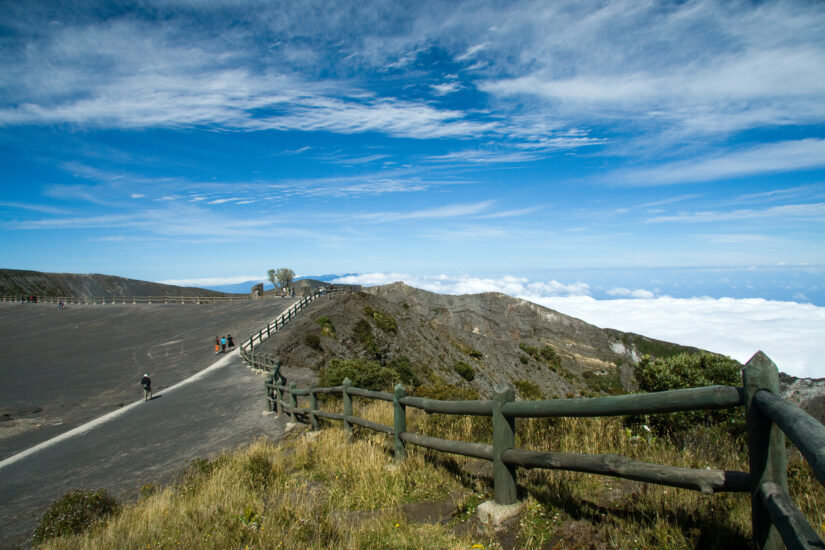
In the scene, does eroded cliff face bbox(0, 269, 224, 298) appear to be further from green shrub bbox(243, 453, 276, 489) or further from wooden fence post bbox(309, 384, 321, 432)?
green shrub bbox(243, 453, 276, 489)

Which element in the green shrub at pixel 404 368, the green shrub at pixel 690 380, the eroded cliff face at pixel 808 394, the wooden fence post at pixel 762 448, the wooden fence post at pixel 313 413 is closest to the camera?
the wooden fence post at pixel 762 448

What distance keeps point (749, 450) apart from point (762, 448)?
0.34 feet

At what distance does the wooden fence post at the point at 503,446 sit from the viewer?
14.5 feet

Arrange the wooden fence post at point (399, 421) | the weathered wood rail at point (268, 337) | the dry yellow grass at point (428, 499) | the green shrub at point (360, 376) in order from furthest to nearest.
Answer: the weathered wood rail at point (268, 337)
the green shrub at point (360, 376)
the wooden fence post at point (399, 421)
the dry yellow grass at point (428, 499)

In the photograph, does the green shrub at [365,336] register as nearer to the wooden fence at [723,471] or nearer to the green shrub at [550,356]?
the wooden fence at [723,471]

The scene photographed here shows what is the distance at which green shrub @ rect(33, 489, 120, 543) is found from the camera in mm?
6258

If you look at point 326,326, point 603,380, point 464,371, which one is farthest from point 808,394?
point 603,380

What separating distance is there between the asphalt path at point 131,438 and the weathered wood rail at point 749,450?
7.79 metres

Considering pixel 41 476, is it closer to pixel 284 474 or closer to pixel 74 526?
pixel 74 526

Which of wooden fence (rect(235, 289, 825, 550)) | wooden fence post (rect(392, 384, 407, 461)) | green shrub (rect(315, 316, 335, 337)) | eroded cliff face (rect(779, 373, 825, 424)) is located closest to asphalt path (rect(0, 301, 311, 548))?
wooden fence post (rect(392, 384, 407, 461))

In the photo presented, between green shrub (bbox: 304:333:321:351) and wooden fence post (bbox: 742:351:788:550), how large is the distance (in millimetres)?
30098

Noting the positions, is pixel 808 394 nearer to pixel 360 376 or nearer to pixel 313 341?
pixel 360 376

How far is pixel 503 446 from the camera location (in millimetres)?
4484

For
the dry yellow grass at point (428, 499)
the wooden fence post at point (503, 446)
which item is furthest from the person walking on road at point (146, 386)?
the wooden fence post at point (503, 446)
